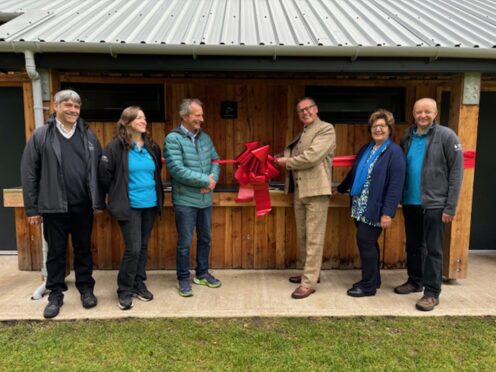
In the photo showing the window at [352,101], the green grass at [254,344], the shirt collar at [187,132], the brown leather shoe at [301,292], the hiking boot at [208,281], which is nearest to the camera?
the green grass at [254,344]

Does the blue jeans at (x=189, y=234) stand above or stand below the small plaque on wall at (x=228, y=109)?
below

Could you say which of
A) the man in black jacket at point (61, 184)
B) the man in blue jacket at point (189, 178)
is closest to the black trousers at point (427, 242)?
the man in blue jacket at point (189, 178)

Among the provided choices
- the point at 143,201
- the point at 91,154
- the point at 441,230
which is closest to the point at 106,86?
the point at 91,154

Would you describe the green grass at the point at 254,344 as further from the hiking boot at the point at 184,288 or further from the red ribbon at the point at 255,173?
the red ribbon at the point at 255,173

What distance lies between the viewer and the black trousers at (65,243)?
3271 mm

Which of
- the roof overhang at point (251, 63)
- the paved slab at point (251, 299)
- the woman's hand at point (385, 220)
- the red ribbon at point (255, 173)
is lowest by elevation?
the paved slab at point (251, 299)

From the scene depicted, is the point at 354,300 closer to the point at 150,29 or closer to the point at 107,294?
the point at 107,294

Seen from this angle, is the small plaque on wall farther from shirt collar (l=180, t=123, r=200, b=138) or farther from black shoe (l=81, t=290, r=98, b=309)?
black shoe (l=81, t=290, r=98, b=309)

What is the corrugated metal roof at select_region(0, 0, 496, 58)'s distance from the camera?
346cm

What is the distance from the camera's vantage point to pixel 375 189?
3.42m

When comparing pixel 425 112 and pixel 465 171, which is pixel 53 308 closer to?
pixel 425 112

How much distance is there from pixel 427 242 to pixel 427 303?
55cm

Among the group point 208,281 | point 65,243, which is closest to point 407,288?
point 208,281

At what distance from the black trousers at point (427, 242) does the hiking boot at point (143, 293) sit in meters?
2.55
